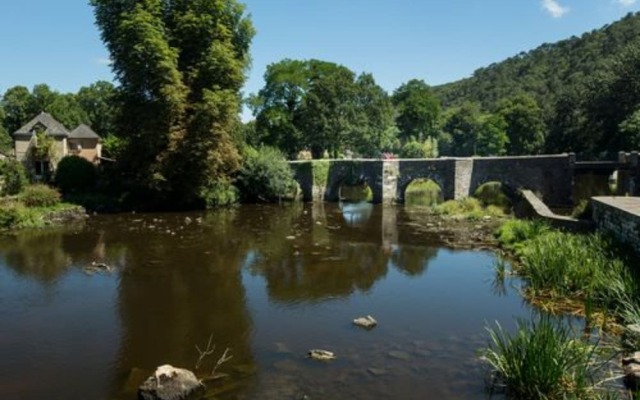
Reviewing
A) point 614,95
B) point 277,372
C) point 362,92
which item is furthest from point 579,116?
point 277,372

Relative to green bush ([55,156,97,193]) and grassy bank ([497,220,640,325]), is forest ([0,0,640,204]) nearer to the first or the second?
green bush ([55,156,97,193])

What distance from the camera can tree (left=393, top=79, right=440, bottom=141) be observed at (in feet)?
270

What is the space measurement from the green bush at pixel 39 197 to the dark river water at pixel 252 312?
7340 millimetres

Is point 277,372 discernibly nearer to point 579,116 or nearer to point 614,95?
point 614,95

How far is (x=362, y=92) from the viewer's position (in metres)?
57.4

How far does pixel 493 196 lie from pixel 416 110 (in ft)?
136

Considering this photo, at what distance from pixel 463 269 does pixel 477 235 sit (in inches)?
298

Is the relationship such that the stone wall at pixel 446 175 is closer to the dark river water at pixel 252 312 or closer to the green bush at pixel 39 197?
the dark river water at pixel 252 312

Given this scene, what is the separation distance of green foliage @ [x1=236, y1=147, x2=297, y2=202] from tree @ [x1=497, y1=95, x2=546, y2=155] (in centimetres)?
4464

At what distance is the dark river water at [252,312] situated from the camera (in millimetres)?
11227

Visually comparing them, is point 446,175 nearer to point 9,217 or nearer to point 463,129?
point 9,217

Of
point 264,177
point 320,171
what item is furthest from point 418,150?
point 264,177

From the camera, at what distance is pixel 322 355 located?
40.6 ft

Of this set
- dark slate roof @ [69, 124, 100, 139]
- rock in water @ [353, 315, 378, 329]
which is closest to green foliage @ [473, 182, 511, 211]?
rock in water @ [353, 315, 378, 329]
